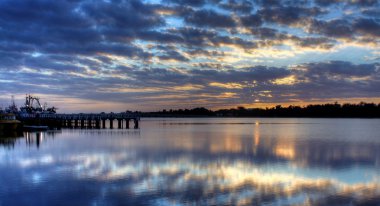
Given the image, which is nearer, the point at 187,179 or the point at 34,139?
the point at 187,179

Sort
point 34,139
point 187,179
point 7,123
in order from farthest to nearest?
point 7,123 < point 34,139 < point 187,179

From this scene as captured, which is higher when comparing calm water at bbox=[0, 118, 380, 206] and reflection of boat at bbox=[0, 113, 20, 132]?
reflection of boat at bbox=[0, 113, 20, 132]

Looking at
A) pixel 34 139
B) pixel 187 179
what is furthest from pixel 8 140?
pixel 187 179

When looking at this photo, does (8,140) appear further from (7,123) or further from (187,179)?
(187,179)

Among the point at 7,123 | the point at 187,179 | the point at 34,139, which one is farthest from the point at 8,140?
the point at 187,179

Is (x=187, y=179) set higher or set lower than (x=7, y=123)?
lower

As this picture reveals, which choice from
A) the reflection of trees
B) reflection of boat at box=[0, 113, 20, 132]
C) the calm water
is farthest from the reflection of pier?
the calm water

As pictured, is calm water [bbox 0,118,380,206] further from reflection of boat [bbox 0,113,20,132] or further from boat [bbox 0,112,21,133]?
boat [bbox 0,112,21,133]

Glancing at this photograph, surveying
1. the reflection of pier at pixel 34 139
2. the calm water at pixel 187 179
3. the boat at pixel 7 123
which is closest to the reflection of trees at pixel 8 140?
the boat at pixel 7 123

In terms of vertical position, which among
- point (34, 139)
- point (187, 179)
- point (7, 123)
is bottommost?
point (187, 179)

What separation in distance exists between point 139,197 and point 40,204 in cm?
438

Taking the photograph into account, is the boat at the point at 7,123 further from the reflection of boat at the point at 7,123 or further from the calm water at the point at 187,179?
the calm water at the point at 187,179

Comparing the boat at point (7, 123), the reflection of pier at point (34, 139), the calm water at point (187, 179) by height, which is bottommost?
the calm water at point (187, 179)

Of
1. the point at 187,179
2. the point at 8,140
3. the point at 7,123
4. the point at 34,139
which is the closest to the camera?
the point at 187,179
